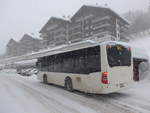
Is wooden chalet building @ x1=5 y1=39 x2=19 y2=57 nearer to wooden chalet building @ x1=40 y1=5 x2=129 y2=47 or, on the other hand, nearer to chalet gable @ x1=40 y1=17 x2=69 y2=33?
chalet gable @ x1=40 y1=17 x2=69 y2=33

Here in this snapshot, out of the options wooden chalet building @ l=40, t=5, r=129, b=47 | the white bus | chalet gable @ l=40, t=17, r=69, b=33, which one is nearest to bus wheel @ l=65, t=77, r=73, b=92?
the white bus

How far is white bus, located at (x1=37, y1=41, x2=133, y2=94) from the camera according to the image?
784cm

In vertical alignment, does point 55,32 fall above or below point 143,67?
above

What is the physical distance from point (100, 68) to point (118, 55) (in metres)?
1.28

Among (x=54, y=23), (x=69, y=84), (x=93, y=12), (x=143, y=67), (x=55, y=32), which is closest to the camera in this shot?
(x=69, y=84)

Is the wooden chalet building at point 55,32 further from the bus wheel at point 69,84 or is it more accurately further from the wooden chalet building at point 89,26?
the bus wheel at point 69,84

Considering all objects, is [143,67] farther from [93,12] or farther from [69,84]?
[93,12]

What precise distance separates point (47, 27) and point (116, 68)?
186 ft

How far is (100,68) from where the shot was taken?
794cm

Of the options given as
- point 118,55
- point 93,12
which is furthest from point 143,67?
point 93,12

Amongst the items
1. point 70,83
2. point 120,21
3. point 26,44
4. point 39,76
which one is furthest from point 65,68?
point 26,44

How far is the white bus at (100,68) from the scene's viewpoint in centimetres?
784

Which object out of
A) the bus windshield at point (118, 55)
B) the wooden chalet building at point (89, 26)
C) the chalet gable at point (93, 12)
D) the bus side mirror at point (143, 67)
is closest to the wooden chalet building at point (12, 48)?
the wooden chalet building at point (89, 26)

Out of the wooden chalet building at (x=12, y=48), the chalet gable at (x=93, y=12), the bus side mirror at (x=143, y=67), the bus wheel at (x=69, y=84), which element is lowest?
the bus wheel at (x=69, y=84)
